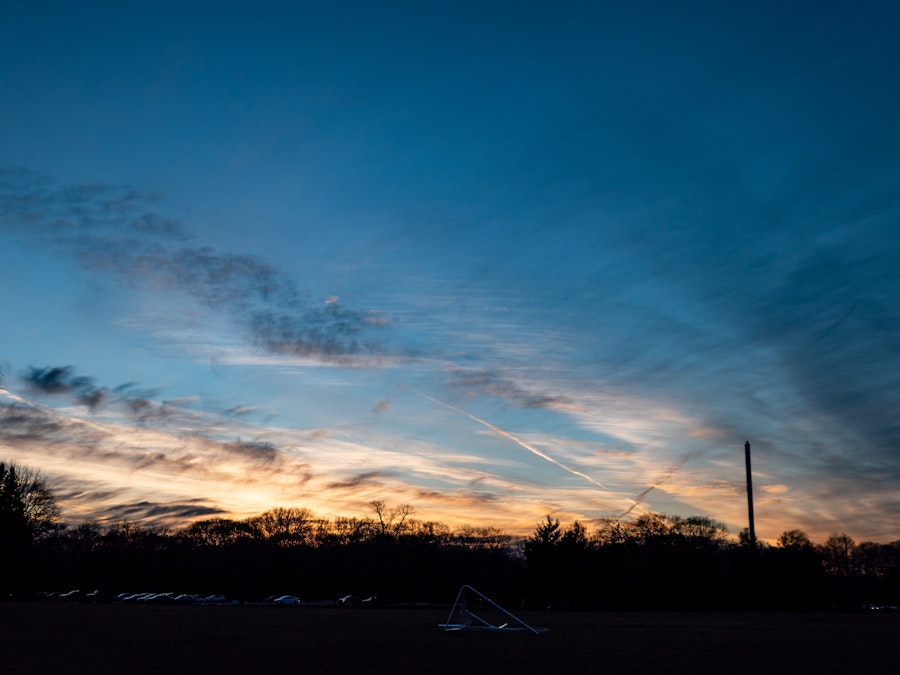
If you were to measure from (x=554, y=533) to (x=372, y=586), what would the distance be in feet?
132

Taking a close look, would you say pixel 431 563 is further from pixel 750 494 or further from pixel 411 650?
pixel 411 650

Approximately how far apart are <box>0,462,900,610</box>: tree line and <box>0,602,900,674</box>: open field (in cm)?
3736

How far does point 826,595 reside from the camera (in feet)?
240

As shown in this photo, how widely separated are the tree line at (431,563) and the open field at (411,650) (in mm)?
37361

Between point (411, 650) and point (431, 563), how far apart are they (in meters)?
84.9

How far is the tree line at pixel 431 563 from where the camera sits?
7200 cm

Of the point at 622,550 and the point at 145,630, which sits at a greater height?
the point at 622,550

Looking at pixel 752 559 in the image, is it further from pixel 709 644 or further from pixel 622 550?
pixel 709 644

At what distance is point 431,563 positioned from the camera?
106000 mm

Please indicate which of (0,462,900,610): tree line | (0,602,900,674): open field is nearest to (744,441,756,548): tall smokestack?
(0,462,900,610): tree line

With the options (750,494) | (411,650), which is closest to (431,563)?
(750,494)

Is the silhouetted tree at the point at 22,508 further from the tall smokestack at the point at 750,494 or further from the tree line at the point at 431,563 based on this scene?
the tall smokestack at the point at 750,494

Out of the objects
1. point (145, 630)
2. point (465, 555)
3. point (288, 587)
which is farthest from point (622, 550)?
point (145, 630)

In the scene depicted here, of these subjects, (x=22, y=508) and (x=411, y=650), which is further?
(x=22, y=508)
